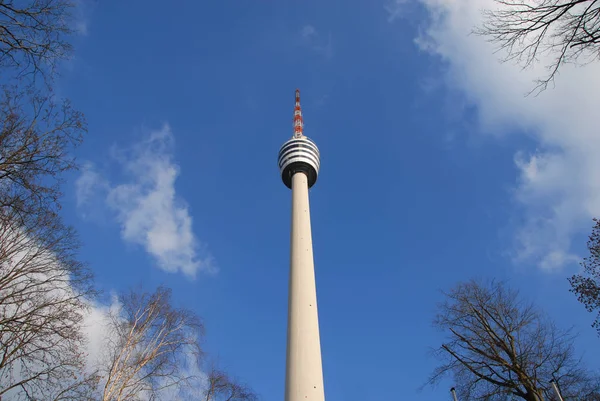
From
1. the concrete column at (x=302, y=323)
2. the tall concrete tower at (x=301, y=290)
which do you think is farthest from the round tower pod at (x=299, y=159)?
the concrete column at (x=302, y=323)

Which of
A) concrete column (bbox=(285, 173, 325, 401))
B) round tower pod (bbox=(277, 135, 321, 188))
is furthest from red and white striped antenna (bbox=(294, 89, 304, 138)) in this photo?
concrete column (bbox=(285, 173, 325, 401))

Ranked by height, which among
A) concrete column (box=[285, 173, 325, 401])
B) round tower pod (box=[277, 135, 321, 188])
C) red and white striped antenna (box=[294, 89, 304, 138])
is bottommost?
concrete column (box=[285, 173, 325, 401])

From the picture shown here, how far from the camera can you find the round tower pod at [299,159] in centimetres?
5062

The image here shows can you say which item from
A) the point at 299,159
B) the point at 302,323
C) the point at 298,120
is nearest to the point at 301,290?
the point at 302,323

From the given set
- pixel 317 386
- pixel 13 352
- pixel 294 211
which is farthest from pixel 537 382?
pixel 294 211

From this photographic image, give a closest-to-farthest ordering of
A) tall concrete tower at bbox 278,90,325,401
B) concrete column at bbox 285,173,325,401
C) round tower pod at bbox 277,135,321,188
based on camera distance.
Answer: concrete column at bbox 285,173,325,401
tall concrete tower at bbox 278,90,325,401
round tower pod at bbox 277,135,321,188

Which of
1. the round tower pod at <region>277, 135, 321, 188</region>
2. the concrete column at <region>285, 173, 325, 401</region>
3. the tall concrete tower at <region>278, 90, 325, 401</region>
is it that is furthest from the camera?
the round tower pod at <region>277, 135, 321, 188</region>

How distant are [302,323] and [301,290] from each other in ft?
10.4

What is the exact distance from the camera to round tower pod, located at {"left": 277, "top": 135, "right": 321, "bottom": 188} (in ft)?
166

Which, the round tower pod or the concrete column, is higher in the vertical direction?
the round tower pod

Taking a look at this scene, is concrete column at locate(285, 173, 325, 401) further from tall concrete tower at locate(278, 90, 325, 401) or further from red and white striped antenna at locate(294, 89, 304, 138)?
red and white striped antenna at locate(294, 89, 304, 138)

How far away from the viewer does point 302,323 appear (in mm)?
33719

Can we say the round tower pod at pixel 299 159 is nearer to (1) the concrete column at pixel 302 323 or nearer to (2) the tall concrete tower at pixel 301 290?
(2) the tall concrete tower at pixel 301 290

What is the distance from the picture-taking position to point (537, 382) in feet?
58.3
